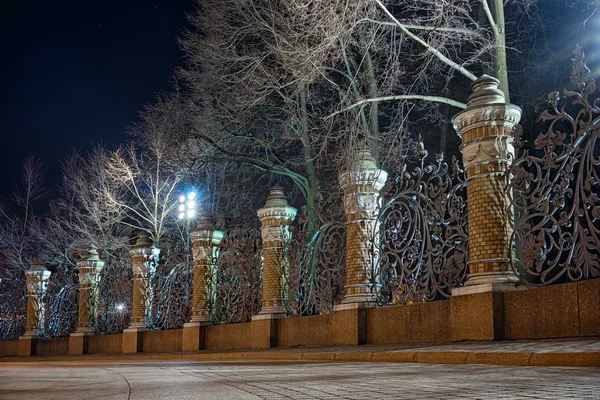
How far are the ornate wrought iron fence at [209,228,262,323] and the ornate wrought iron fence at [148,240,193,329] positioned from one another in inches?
51.6

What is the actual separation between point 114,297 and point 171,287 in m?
4.40

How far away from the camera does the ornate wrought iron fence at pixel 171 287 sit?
59.3ft

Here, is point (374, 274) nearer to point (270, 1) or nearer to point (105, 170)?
point (270, 1)

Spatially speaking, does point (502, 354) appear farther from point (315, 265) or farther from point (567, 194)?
point (315, 265)

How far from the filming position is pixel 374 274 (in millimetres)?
11719

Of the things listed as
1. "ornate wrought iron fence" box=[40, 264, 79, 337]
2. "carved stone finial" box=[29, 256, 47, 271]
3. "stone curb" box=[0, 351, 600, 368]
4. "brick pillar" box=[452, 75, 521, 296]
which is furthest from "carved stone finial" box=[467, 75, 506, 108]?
"carved stone finial" box=[29, 256, 47, 271]

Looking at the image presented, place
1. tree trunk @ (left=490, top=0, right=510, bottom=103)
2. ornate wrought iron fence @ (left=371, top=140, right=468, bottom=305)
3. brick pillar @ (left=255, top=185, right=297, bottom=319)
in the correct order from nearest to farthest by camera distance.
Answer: ornate wrought iron fence @ (left=371, top=140, right=468, bottom=305) → brick pillar @ (left=255, top=185, right=297, bottom=319) → tree trunk @ (left=490, top=0, right=510, bottom=103)

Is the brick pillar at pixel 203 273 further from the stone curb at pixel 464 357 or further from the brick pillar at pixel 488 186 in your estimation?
the brick pillar at pixel 488 186

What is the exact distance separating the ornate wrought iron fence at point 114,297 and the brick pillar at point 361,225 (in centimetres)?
1077

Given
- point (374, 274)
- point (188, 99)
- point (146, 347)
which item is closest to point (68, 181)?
point (188, 99)

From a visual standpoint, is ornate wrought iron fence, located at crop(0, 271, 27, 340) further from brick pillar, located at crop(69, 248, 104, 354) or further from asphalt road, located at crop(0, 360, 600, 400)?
asphalt road, located at crop(0, 360, 600, 400)

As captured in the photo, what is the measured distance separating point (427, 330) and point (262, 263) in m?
5.77

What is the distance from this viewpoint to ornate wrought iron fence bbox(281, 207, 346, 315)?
1278cm

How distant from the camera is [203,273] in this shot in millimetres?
16766
